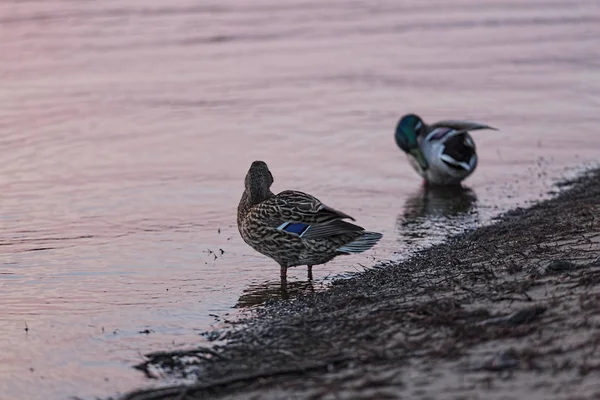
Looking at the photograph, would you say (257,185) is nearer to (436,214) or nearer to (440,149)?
(436,214)

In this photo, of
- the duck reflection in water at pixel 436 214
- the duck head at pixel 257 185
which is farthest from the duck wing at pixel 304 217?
the duck reflection in water at pixel 436 214

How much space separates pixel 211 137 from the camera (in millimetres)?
14492

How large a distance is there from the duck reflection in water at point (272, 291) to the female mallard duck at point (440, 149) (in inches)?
169

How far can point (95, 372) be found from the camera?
6656 millimetres

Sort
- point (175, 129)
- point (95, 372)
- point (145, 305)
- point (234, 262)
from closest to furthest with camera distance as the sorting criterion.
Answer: point (95, 372), point (145, 305), point (234, 262), point (175, 129)

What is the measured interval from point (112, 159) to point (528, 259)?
6906 mm

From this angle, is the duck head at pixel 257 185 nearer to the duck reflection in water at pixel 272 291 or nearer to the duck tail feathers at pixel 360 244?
the duck reflection in water at pixel 272 291

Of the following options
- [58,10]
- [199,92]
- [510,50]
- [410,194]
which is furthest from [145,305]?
[58,10]

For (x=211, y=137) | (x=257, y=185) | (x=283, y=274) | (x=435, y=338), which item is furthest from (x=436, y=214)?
(x=435, y=338)

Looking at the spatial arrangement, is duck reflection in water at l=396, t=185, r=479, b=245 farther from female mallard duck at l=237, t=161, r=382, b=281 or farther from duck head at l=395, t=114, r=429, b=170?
female mallard duck at l=237, t=161, r=382, b=281

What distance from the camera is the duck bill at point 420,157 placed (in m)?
13.0

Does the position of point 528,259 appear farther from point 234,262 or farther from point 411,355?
point 234,262

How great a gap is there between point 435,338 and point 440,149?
734 cm

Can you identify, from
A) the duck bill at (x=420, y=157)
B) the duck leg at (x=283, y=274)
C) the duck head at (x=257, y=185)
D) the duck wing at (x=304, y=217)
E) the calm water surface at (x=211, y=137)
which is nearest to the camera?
the calm water surface at (x=211, y=137)
